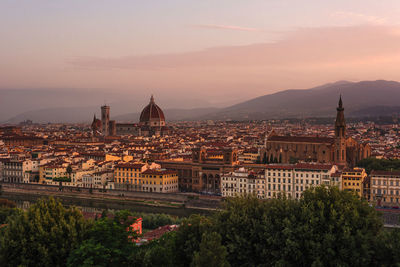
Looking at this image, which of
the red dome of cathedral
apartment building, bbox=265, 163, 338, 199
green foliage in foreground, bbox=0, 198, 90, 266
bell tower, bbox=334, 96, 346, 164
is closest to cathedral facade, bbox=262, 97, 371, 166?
bell tower, bbox=334, 96, 346, 164

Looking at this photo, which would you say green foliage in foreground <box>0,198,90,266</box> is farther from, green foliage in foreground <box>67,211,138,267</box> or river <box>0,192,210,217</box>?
river <box>0,192,210,217</box>

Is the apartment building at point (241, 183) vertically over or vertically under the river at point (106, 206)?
over

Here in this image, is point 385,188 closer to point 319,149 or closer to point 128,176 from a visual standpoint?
point 319,149

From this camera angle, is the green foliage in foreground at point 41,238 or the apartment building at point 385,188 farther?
the apartment building at point 385,188

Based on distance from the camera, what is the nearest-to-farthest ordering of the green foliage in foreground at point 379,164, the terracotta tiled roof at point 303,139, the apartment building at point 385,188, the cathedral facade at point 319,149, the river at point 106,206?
1. the apartment building at point 385,188
2. the river at point 106,206
3. the green foliage in foreground at point 379,164
4. the cathedral facade at point 319,149
5. the terracotta tiled roof at point 303,139

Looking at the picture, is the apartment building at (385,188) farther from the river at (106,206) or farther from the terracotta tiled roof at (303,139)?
the terracotta tiled roof at (303,139)

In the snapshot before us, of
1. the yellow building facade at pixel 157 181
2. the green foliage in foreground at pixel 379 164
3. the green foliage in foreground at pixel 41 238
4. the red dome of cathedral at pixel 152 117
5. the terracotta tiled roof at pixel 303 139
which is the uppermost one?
the red dome of cathedral at pixel 152 117

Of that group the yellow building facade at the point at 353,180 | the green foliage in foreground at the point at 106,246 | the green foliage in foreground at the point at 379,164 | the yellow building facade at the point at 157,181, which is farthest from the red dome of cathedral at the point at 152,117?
the green foliage in foreground at the point at 106,246

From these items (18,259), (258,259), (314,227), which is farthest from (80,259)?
(314,227)
